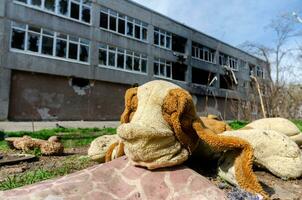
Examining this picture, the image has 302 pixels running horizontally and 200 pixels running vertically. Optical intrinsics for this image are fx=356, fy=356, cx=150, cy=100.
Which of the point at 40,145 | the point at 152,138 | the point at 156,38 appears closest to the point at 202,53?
the point at 156,38

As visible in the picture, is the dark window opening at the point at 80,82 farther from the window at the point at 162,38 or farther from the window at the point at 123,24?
the window at the point at 162,38

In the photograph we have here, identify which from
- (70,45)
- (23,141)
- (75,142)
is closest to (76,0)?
(70,45)

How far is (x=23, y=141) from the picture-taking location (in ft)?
21.1

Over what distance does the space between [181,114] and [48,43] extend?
1779 centimetres

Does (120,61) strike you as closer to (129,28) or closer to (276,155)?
(129,28)

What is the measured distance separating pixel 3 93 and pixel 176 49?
16942 millimetres

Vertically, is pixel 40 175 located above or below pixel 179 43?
below

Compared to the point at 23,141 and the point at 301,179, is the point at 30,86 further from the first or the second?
the point at 301,179

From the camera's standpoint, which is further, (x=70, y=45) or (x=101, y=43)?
(x=101, y=43)

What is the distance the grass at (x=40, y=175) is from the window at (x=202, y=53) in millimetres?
28880

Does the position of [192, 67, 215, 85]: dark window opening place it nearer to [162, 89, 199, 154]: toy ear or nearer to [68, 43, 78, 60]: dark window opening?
[68, 43, 78, 60]: dark window opening

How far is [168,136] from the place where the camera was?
304cm

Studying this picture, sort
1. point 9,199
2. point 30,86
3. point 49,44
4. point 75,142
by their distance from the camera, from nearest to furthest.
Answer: point 9,199 → point 75,142 → point 30,86 → point 49,44

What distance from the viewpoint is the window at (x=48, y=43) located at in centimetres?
1822
